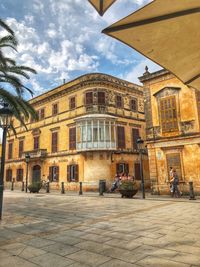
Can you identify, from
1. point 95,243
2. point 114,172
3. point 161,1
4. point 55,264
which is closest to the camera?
point 161,1

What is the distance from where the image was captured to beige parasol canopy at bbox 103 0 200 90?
2033 mm

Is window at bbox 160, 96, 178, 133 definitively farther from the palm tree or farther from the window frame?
the palm tree

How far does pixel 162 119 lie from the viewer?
54.7 feet

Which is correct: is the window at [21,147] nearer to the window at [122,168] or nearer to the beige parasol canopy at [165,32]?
the window at [122,168]

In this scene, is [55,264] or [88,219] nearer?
[55,264]

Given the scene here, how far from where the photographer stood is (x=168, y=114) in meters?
16.4

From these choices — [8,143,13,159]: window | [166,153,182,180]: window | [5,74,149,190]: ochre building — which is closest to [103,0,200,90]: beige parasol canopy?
[166,153,182,180]: window

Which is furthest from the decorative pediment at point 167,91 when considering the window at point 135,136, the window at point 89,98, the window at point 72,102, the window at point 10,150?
the window at point 10,150

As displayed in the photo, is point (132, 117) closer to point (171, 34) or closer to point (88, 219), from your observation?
point (88, 219)

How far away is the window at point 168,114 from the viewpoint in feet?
52.5

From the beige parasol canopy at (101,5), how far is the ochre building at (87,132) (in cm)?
1944

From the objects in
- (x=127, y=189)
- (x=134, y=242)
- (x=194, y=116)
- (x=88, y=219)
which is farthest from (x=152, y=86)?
(x=134, y=242)

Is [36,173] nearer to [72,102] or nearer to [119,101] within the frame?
[72,102]

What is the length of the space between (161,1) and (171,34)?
358 mm
